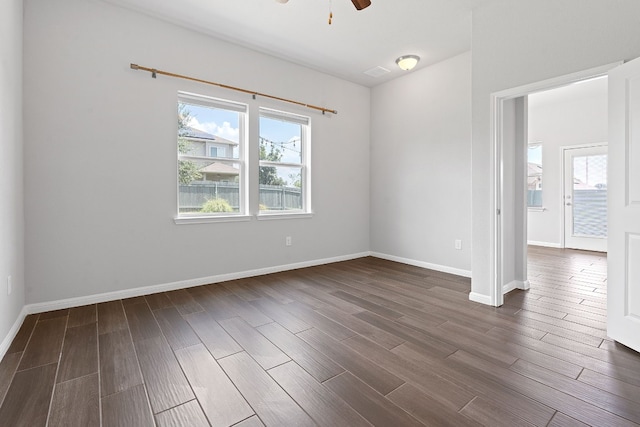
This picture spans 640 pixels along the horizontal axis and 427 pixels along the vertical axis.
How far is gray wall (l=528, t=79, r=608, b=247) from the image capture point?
5.79 metres

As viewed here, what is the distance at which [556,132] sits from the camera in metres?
6.37

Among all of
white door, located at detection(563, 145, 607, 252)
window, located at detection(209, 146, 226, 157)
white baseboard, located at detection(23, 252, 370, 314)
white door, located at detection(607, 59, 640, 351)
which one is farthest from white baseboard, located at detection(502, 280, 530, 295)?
white door, located at detection(563, 145, 607, 252)

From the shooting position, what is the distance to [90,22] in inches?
114

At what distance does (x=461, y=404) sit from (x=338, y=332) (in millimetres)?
1015

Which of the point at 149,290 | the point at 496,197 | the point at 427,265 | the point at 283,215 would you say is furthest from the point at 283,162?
the point at 496,197

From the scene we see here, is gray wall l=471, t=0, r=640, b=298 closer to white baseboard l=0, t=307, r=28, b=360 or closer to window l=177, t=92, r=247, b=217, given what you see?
window l=177, t=92, r=247, b=217

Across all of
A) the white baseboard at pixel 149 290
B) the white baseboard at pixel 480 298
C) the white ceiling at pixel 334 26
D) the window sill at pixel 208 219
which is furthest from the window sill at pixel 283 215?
the white baseboard at pixel 480 298

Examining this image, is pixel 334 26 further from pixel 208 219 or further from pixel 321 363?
pixel 321 363

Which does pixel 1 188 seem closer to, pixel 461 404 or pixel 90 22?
pixel 90 22

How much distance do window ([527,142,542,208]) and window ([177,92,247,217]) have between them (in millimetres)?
6169

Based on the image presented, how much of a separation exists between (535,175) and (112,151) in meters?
7.78

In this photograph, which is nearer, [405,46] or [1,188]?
[1,188]

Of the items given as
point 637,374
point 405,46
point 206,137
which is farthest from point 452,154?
point 206,137

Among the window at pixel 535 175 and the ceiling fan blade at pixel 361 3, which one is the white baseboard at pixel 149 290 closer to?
the ceiling fan blade at pixel 361 3
